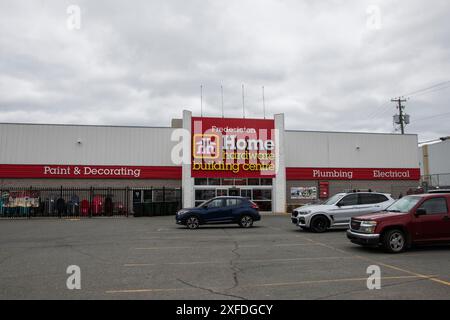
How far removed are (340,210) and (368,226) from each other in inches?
227

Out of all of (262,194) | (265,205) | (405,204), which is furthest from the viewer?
(265,205)

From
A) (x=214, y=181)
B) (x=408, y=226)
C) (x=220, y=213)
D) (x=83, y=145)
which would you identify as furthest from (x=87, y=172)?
(x=408, y=226)

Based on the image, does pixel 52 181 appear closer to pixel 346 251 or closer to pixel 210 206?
pixel 210 206

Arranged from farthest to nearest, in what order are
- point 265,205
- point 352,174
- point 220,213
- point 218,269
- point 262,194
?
point 352,174
point 265,205
point 262,194
point 220,213
point 218,269

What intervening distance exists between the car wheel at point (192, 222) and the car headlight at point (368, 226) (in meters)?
9.61

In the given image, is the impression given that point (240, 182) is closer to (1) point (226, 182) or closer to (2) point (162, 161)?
(1) point (226, 182)

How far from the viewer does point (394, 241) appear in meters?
11.4

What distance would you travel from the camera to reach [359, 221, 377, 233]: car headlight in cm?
1138

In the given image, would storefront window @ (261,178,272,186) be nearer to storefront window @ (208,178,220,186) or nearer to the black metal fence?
storefront window @ (208,178,220,186)

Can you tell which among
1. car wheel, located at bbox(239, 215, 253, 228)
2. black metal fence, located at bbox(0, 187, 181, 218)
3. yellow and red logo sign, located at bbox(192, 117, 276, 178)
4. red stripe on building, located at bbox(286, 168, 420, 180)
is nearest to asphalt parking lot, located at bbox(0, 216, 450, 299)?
car wheel, located at bbox(239, 215, 253, 228)

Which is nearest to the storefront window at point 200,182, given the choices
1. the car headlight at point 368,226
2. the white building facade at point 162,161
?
the white building facade at point 162,161

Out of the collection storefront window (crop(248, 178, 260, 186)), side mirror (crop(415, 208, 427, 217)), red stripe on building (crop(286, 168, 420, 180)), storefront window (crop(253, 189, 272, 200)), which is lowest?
side mirror (crop(415, 208, 427, 217))

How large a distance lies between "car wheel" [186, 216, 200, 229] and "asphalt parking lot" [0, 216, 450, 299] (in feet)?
15.1

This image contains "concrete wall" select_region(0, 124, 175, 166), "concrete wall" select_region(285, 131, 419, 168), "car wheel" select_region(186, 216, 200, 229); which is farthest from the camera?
"concrete wall" select_region(285, 131, 419, 168)
